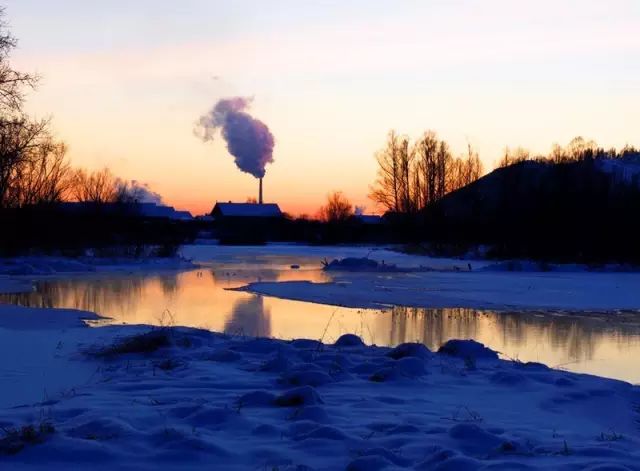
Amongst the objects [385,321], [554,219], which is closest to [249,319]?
[385,321]

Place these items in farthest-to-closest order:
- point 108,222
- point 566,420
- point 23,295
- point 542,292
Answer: point 108,222, point 542,292, point 23,295, point 566,420

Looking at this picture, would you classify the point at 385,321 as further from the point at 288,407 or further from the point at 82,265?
the point at 82,265

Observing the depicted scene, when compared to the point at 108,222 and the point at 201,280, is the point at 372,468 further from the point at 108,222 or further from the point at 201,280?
the point at 108,222

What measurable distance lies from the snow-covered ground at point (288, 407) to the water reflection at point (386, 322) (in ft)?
5.81

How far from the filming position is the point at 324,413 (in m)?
5.18

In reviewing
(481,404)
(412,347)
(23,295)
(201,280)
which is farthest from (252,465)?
(201,280)

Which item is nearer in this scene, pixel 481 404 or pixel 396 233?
pixel 481 404

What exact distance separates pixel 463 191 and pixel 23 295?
148ft

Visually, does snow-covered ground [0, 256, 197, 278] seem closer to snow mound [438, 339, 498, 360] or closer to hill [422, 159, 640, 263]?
hill [422, 159, 640, 263]

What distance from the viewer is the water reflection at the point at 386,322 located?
9.99 metres

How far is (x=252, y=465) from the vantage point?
412 cm

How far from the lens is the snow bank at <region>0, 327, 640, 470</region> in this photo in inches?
165

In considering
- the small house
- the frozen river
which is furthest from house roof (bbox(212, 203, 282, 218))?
the frozen river

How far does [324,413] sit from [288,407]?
39 cm
